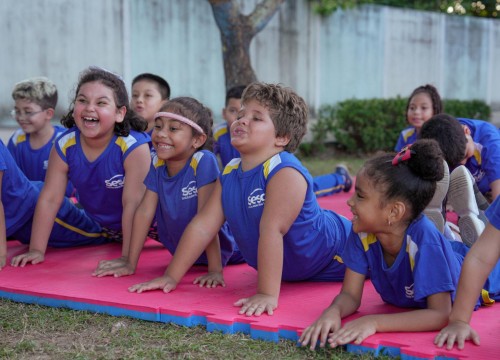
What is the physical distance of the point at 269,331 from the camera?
313 centimetres

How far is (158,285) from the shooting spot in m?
3.73

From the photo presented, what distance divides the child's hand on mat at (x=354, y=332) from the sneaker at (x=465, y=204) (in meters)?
1.26

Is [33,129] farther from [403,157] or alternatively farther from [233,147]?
[403,157]

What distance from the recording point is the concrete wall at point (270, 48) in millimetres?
8672

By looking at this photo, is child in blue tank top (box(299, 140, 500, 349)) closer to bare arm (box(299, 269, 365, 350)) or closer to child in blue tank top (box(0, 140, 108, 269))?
bare arm (box(299, 269, 365, 350))

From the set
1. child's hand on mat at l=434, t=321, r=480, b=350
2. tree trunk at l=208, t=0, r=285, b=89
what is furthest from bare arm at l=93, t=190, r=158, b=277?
tree trunk at l=208, t=0, r=285, b=89

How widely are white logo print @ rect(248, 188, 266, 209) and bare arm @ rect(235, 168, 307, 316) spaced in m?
0.07

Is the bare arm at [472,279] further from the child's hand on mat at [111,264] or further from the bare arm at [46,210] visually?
the bare arm at [46,210]

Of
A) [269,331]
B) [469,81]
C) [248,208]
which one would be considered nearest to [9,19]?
[248,208]

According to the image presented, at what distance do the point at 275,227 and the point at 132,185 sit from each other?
4.40 feet

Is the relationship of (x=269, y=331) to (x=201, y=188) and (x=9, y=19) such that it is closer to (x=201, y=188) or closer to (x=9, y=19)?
(x=201, y=188)

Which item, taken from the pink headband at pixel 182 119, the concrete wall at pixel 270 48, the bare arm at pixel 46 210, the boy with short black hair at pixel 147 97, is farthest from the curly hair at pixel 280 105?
the concrete wall at pixel 270 48

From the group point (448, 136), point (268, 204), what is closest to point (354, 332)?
point (268, 204)

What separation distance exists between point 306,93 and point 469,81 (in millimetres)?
5326
